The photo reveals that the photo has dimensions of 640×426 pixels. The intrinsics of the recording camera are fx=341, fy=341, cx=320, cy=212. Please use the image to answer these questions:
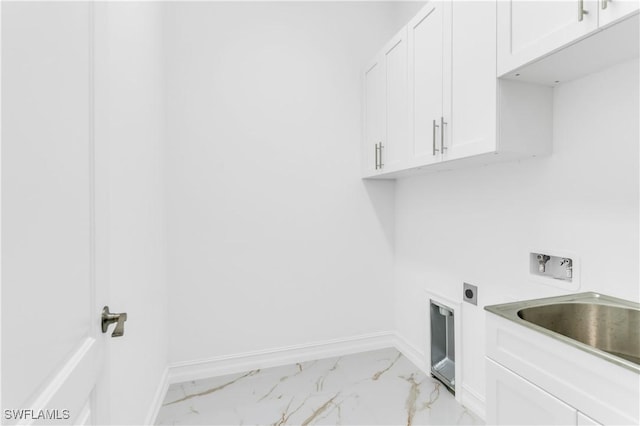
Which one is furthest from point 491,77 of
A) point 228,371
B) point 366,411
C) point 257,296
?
point 228,371

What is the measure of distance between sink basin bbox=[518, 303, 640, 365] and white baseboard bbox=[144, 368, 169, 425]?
1.91m

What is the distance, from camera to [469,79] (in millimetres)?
1565

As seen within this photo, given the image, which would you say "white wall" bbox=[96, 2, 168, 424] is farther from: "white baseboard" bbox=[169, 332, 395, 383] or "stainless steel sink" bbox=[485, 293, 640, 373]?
"stainless steel sink" bbox=[485, 293, 640, 373]

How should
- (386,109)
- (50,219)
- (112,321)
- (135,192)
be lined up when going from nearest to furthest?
1. (50,219)
2. (112,321)
3. (135,192)
4. (386,109)

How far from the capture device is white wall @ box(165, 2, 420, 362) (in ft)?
7.89

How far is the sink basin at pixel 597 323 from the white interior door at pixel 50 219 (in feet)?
4.59

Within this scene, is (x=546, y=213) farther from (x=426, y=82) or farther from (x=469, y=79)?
(x=426, y=82)

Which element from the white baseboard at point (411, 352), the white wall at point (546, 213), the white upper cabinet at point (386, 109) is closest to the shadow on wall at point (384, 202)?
the white upper cabinet at point (386, 109)

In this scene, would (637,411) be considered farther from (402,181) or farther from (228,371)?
(228,371)

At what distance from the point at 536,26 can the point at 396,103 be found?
3.41 feet

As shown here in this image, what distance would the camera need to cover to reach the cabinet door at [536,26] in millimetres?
1069

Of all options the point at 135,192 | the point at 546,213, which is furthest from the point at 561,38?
the point at 135,192

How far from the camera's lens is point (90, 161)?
32.5 inches

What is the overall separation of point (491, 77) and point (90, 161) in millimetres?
1486
